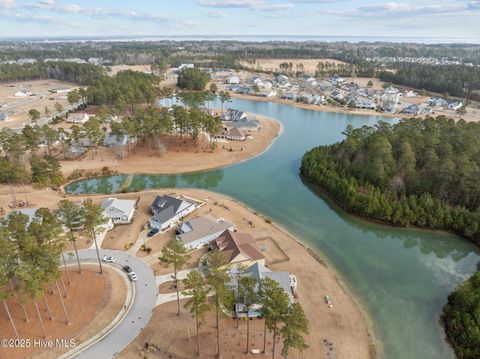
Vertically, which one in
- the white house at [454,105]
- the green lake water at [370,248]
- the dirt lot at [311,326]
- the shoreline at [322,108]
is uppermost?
the white house at [454,105]

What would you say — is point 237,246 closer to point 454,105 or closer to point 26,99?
point 454,105

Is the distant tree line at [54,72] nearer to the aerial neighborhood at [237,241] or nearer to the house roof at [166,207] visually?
the aerial neighborhood at [237,241]

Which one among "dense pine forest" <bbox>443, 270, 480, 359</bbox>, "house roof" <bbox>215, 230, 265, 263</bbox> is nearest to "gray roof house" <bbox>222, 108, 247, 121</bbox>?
"house roof" <bbox>215, 230, 265, 263</bbox>

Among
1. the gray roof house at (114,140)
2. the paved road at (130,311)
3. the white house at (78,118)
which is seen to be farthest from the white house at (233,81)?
the paved road at (130,311)

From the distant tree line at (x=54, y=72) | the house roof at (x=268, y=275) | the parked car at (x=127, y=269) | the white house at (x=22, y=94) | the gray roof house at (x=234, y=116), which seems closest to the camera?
the house roof at (x=268, y=275)

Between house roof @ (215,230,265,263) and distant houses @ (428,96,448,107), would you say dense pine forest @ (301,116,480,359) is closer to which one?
house roof @ (215,230,265,263)

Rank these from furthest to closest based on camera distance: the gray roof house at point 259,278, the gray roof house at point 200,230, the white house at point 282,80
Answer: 1. the white house at point 282,80
2. the gray roof house at point 200,230
3. the gray roof house at point 259,278
